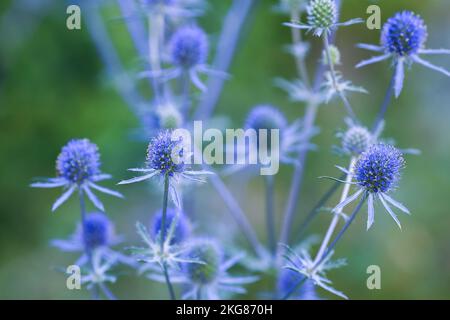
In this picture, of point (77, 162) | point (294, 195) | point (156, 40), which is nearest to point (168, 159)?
point (77, 162)

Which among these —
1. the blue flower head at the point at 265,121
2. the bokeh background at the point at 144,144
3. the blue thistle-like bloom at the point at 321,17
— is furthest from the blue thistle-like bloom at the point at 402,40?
the bokeh background at the point at 144,144

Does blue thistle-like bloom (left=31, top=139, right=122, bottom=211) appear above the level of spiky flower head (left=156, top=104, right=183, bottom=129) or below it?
below

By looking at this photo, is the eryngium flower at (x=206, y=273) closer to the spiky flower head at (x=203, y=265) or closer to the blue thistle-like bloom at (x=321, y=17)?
the spiky flower head at (x=203, y=265)

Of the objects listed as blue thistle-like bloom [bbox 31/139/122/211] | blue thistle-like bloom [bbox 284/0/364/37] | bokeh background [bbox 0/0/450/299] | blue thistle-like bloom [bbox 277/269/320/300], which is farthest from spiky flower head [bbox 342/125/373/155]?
bokeh background [bbox 0/0/450/299]

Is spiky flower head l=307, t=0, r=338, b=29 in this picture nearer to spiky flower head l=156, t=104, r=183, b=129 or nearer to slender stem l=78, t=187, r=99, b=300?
spiky flower head l=156, t=104, r=183, b=129
